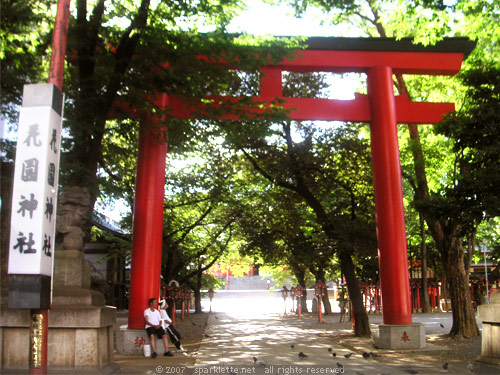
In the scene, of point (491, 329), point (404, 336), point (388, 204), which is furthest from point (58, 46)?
point (404, 336)

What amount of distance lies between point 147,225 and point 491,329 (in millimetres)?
7009

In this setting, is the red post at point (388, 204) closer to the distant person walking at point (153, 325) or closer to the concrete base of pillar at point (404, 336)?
the concrete base of pillar at point (404, 336)

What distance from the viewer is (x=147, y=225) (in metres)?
11.0

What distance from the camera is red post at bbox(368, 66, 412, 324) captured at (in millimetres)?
11055

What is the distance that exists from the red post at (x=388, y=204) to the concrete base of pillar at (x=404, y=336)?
0.18 meters

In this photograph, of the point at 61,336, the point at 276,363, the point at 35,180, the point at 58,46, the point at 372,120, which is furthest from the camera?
the point at 372,120

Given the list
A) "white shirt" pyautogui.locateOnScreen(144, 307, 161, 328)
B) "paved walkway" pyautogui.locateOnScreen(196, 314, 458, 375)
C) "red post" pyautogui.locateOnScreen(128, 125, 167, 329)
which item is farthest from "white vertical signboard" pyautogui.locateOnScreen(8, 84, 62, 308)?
"red post" pyautogui.locateOnScreen(128, 125, 167, 329)

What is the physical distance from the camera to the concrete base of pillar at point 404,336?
10.7 m

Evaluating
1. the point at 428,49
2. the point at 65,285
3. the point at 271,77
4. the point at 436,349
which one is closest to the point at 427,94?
the point at 428,49

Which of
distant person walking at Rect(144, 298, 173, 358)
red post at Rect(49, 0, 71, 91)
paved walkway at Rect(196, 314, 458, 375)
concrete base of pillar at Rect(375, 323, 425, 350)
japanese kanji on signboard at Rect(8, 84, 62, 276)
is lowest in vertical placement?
paved walkway at Rect(196, 314, 458, 375)

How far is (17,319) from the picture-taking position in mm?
7070

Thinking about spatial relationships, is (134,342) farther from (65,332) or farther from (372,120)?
(372,120)

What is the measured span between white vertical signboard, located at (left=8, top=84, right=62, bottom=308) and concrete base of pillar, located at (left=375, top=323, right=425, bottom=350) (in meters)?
8.01

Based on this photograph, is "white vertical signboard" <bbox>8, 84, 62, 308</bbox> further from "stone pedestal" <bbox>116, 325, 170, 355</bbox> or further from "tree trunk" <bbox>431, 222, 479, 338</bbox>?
"tree trunk" <bbox>431, 222, 479, 338</bbox>
